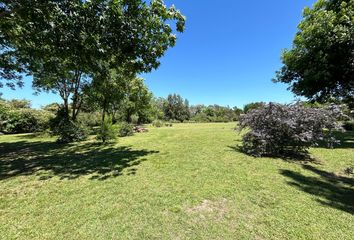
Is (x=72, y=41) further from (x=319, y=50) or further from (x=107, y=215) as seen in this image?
(x=319, y=50)

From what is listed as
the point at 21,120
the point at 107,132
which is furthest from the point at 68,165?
the point at 21,120

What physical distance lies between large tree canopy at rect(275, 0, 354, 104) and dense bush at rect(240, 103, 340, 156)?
5.08 meters

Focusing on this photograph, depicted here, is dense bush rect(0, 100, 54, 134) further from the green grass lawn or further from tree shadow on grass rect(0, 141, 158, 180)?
the green grass lawn

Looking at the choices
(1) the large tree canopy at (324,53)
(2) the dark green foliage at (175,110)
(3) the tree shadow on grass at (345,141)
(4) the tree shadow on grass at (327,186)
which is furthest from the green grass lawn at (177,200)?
(2) the dark green foliage at (175,110)

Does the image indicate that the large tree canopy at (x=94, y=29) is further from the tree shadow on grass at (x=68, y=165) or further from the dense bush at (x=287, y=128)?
the dense bush at (x=287, y=128)

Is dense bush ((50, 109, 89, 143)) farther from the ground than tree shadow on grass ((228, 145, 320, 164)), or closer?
farther from the ground

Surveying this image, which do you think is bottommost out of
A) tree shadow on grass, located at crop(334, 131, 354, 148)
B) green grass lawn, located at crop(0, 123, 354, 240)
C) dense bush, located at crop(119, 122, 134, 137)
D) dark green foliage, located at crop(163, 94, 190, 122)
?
green grass lawn, located at crop(0, 123, 354, 240)

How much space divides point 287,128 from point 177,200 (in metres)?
5.17

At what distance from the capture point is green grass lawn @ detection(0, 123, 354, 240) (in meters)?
2.60

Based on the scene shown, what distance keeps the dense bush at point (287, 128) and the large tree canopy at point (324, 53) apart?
508 cm

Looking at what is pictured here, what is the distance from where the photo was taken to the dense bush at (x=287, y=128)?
21.0 feet

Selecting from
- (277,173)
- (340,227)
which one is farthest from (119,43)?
(340,227)

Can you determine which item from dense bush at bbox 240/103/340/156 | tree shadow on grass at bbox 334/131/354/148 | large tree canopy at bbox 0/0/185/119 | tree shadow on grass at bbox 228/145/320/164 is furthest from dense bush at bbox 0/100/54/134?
tree shadow on grass at bbox 334/131/354/148

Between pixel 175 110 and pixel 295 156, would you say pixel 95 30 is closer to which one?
pixel 295 156
